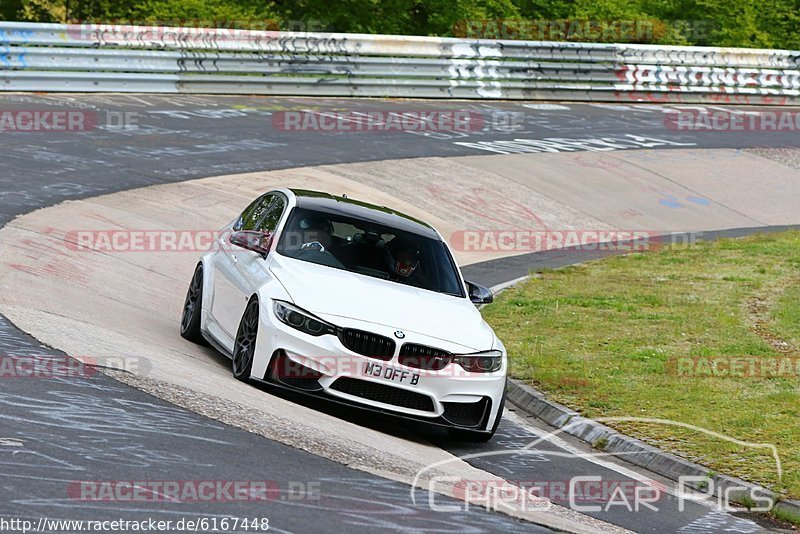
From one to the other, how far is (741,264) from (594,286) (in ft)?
11.0

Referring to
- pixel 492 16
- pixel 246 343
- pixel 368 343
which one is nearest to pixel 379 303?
pixel 368 343

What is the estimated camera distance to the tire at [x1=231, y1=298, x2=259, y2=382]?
942 cm

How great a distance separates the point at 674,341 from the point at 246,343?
18.3 feet

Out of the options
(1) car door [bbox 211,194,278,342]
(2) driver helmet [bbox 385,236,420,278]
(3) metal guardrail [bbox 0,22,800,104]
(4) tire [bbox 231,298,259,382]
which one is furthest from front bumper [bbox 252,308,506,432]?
(3) metal guardrail [bbox 0,22,800,104]

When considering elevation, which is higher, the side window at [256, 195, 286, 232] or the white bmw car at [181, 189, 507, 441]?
the side window at [256, 195, 286, 232]

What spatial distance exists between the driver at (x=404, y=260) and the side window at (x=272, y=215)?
99 cm

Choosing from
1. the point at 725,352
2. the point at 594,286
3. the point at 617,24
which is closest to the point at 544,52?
the point at 617,24

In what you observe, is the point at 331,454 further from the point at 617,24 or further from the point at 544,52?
the point at 617,24

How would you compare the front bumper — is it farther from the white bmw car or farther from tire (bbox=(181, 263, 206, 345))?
tire (bbox=(181, 263, 206, 345))

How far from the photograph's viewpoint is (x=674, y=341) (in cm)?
1345

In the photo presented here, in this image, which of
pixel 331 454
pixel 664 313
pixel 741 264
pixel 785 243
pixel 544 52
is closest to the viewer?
pixel 331 454

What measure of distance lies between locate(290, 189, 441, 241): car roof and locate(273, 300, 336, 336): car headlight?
5.35 feet

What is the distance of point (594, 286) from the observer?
55.8 ft

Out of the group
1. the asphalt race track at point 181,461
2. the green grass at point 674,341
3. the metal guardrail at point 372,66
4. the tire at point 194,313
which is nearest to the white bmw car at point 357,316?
the tire at point 194,313
